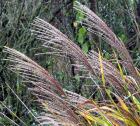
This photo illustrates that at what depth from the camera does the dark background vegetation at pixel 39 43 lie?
14.4 feet

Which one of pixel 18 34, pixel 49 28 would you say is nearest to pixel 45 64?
pixel 18 34

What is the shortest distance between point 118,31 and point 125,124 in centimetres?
324

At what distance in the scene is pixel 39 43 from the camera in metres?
4.61

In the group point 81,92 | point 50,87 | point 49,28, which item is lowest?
point 81,92

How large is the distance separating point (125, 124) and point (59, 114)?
327 mm

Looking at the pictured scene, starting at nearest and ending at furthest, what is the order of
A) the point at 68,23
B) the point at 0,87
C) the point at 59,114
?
the point at 59,114 → the point at 0,87 → the point at 68,23

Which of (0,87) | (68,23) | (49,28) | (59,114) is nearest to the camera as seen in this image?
(59,114)

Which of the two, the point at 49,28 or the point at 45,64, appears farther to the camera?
the point at 45,64

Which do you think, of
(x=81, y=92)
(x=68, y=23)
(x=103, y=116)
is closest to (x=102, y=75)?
(x=103, y=116)

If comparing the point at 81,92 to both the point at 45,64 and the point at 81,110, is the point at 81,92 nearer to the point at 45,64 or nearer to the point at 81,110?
the point at 45,64

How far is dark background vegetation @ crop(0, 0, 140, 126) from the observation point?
14.4ft

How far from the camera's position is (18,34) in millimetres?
4570

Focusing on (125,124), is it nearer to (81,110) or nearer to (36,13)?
(81,110)

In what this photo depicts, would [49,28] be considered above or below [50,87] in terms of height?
above
